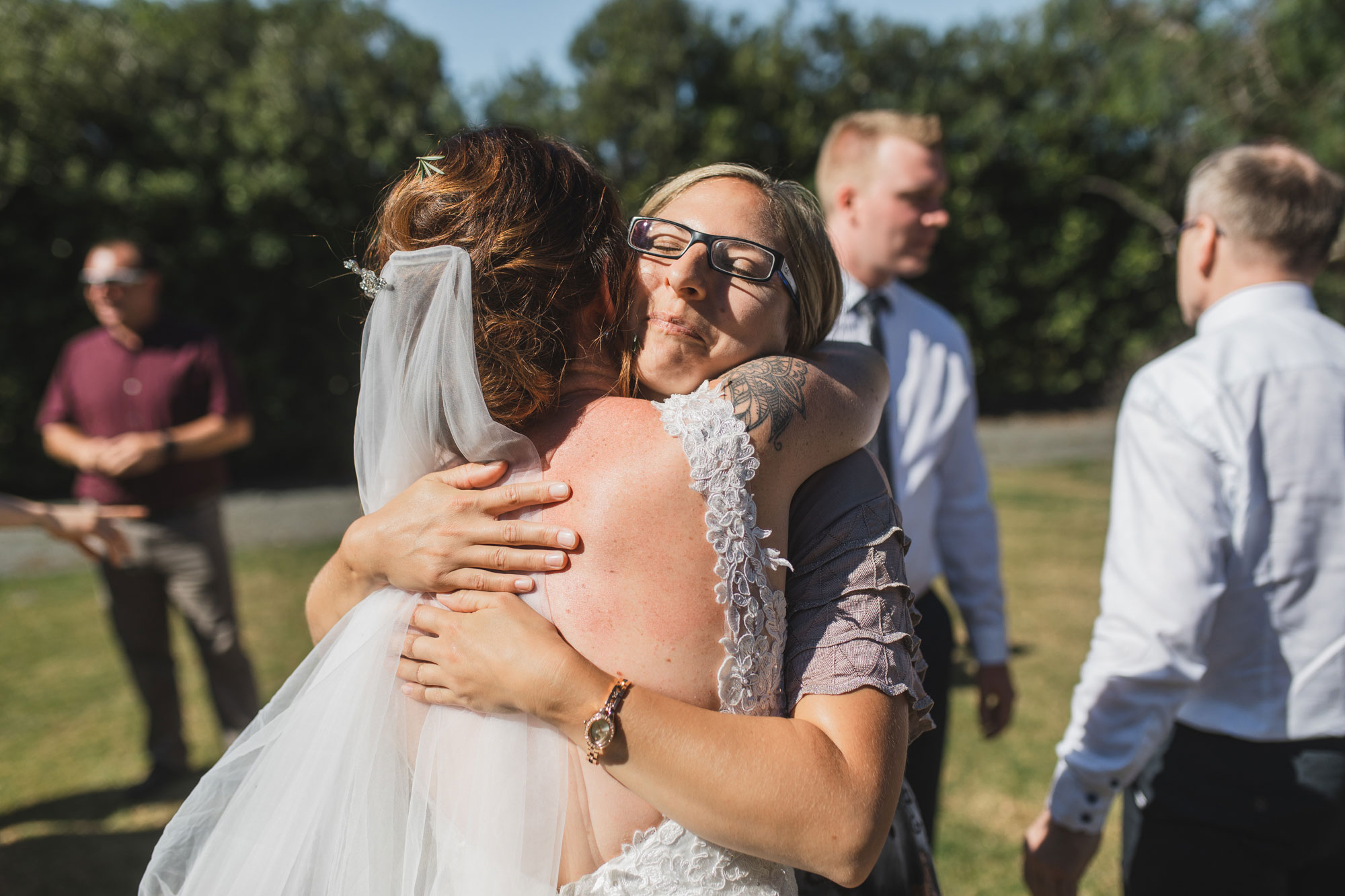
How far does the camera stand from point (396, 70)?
11242mm

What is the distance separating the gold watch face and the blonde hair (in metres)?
2.13

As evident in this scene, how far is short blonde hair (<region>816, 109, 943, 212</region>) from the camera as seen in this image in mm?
3217

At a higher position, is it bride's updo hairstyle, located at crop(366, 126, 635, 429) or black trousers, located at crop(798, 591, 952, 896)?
bride's updo hairstyle, located at crop(366, 126, 635, 429)

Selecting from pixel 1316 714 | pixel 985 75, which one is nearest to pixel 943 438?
pixel 1316 714

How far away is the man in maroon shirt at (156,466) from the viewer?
4566 mm

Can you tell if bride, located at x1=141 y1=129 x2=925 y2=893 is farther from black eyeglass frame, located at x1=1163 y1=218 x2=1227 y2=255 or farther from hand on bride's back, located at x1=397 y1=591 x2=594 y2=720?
black eyeglass frame, located at x1=1163 y1=218 x2=1227 y2=255

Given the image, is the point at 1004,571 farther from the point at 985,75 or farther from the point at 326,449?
the point at 985,75

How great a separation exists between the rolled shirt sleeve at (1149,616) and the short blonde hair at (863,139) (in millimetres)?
1419

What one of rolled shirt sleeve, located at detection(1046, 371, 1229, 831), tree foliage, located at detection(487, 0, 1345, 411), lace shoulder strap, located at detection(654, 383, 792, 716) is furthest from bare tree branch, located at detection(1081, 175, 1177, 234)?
lace shoulder strap, located at detection(654, 383, 792, 716)

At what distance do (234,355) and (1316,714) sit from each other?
1080 cm

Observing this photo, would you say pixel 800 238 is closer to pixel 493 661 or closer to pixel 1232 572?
pixel 493 661

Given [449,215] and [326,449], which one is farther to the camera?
[326,449]

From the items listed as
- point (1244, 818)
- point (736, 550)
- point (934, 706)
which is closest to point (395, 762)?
point (736, 550)

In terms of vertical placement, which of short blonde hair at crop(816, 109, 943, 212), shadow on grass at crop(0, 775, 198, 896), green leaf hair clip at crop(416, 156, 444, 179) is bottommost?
shadow on grass at crop(0, 775, 198, 896)
